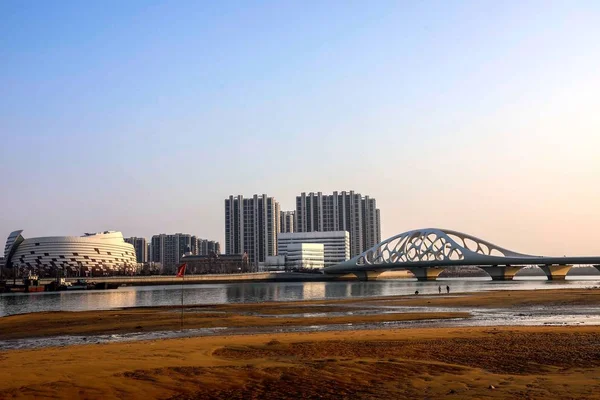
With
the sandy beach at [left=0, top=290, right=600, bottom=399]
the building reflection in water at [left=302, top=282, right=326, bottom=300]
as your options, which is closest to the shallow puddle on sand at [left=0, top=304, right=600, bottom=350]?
the sandy beach at [left=0, top=290, right=600, bottom=399]

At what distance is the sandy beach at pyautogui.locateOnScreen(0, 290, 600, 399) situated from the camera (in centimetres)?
1345

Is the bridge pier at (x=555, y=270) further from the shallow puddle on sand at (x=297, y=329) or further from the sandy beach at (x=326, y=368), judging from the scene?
the sandy beach at (x=326, y=368)

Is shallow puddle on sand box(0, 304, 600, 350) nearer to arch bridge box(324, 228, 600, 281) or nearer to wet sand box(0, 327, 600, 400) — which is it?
wet sand box(0, 327, 600, 400)

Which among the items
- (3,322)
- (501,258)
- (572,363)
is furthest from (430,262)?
(572,363)

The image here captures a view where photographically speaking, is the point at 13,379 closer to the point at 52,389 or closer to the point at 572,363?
the point at 52,389

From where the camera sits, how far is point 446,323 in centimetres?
3388

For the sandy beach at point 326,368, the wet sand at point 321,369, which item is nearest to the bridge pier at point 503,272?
the sandy beach at point 326,368

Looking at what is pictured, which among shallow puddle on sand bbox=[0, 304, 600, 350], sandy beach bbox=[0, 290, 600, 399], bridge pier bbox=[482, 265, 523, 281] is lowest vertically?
bridge pier bbox=[482, 265, 523, 281]

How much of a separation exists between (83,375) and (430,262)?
16640 centimetres

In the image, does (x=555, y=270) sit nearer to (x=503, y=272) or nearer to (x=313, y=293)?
(x=503, y=272)

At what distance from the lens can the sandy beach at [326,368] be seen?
530 inches

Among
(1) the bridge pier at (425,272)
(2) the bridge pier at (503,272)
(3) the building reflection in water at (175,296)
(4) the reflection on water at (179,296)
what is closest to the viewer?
(3) the building reflection in water at (175,296)

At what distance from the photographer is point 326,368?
54.1 ft

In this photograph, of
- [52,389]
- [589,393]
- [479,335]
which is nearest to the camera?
[589,393]
